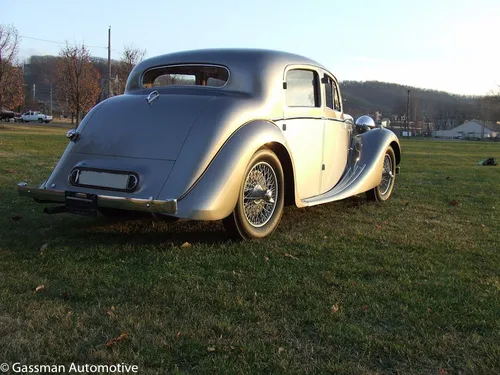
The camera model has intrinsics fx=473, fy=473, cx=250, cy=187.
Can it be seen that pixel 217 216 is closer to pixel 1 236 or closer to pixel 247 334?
pixel 247 334

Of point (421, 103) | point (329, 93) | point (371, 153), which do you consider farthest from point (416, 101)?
point (329, 93)

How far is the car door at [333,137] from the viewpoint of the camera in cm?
583

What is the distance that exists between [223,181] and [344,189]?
7.80 ft

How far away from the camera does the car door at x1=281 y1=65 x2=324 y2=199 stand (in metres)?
5.09

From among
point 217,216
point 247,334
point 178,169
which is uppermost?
point 178,169

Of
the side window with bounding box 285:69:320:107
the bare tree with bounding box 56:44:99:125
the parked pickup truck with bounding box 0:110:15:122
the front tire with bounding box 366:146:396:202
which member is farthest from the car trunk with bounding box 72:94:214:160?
the parked pickup truck with bounding box 0:110:15:122

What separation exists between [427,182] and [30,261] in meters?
8.23

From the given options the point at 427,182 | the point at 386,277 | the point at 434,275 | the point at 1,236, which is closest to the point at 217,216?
the point at 386,277

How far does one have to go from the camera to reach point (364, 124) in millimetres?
7547

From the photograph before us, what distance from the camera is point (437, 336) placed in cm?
267

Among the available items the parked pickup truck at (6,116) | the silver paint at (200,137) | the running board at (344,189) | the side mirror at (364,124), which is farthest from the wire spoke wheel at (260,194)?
the parked pickup truck at (6,116)

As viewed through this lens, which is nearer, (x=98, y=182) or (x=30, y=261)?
(x=30, y=261)

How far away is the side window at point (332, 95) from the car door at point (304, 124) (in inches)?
10.2

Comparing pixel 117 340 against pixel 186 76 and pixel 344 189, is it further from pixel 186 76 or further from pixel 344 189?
pixel 344 189
